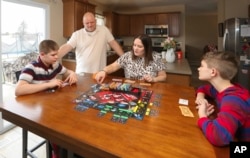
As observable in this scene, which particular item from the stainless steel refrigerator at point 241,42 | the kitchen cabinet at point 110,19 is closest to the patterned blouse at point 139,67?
the stainless steel refrigerator at point 241,42

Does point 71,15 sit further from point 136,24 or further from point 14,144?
point 136,24

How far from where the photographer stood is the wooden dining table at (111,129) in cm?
71

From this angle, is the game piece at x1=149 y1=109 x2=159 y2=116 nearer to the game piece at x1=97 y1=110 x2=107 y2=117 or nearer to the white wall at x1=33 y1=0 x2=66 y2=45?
the game piece at x1=97 y1=110 x2=107 y2=117

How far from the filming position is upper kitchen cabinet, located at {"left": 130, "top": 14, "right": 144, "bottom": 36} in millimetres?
5952

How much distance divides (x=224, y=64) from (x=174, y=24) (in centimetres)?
493

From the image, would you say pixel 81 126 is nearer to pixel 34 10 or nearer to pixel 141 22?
pixel 34 10

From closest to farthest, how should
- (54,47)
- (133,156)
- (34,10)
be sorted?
(133,156), (54,47), (34,10)

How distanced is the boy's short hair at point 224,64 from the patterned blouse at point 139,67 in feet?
3.07

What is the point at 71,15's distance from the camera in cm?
368

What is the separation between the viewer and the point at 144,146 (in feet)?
2.39

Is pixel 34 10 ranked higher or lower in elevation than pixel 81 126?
higher

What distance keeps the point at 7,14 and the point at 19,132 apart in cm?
177

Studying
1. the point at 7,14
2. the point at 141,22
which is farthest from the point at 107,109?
the point at 141,22

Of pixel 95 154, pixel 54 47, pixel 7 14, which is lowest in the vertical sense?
pixel 95 154
